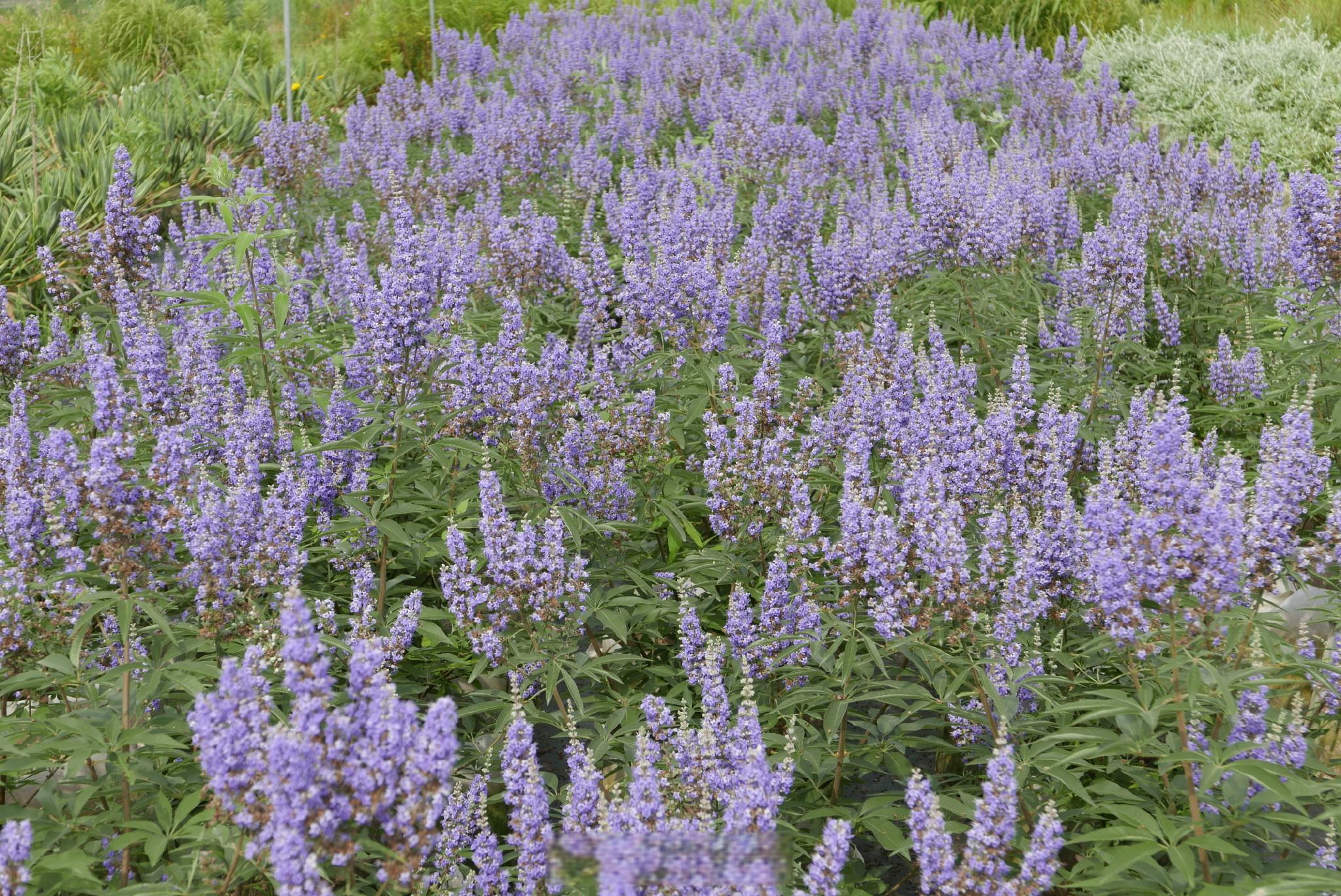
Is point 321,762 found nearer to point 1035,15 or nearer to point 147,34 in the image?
point 1035,15

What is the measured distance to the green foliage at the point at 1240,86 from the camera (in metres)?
14.4

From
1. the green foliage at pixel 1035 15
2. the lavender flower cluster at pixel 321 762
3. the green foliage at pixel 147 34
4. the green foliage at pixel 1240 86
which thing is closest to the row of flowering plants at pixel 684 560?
the lavender flower cluster at pixel 321 762

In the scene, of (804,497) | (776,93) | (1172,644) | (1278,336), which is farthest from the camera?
(776,93)

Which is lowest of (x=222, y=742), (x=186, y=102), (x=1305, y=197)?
(x=186, y=102)

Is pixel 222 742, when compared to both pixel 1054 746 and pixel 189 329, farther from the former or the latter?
pixel 189 329

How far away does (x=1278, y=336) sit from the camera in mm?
8320

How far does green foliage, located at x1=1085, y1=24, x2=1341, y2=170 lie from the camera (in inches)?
566

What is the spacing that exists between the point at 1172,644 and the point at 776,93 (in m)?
9.94

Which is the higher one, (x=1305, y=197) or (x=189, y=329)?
(x=1305, y=197)

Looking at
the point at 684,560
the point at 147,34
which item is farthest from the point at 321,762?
the point at 147,34

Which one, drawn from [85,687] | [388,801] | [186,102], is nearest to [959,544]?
[388,801]

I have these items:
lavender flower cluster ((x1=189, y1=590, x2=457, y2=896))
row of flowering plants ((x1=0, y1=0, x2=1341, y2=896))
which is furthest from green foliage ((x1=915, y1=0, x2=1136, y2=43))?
lavender flower cluster ((x1=189, y1=590, x2=457, y2=896))

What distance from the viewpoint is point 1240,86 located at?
53.3ft

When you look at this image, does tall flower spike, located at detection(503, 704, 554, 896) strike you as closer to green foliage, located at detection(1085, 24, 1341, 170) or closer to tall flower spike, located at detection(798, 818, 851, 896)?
tall flower spike, located at detection(798, 818, 851, 896)
